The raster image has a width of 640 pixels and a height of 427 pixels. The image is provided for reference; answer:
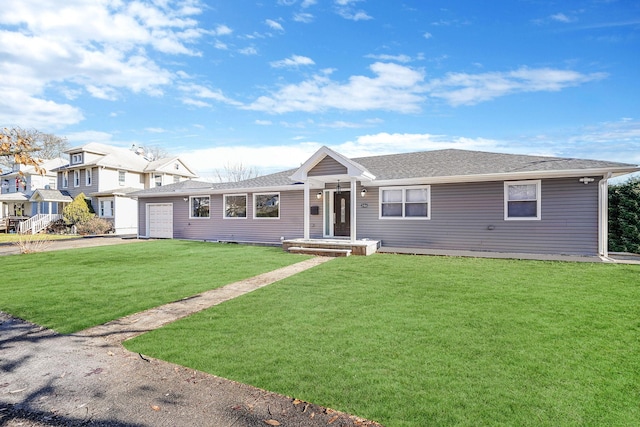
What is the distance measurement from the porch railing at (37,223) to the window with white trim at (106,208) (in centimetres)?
394

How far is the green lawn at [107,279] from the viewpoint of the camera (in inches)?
211

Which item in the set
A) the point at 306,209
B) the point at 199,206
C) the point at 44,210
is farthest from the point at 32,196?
the point at 306,209

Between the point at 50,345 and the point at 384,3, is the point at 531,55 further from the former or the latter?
the point at 50,345

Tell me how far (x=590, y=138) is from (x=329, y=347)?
104 feet

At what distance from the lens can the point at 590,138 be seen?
84.1ft

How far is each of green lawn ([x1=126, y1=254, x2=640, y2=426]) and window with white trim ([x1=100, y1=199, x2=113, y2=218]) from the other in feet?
81.0

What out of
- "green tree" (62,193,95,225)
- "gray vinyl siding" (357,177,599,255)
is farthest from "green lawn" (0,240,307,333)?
"green tree" (62,193,95,225)

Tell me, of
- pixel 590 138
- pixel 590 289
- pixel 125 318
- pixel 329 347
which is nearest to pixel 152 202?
pixel 125 318

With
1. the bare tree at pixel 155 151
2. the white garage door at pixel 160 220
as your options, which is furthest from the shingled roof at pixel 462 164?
the bare tree at pixel 155 151

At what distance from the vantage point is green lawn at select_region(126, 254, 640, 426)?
2.63 meters

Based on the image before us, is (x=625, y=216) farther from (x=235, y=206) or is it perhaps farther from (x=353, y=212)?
(x=235, y=206)

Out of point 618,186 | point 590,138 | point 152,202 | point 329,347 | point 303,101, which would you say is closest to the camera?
point 329,347

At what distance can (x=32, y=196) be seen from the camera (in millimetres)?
27297

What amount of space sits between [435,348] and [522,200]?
968cm
